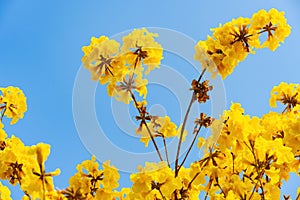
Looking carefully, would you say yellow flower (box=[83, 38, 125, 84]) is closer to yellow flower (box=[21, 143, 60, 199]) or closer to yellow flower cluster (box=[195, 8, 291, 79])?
yellow flower cluster (box=[195, 8, 291, 79])

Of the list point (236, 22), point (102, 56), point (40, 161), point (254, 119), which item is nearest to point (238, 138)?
point (254, 119)

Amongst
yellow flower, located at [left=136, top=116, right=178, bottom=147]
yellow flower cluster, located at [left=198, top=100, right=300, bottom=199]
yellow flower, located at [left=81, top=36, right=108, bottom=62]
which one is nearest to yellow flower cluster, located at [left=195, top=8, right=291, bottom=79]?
yellow flower cluster, located at [left=198, top=100, right=300, bottom=199]

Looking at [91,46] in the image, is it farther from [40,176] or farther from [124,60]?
[40,176]

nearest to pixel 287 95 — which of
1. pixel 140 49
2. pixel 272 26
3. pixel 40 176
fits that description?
pixel 272 26

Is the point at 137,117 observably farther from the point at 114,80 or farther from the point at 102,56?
the point at 102,56

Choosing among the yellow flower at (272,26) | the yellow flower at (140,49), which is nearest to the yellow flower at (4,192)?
the yellow flower at (140,49)

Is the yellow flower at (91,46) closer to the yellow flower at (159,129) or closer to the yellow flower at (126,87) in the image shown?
the yellow flower at (126,87)
